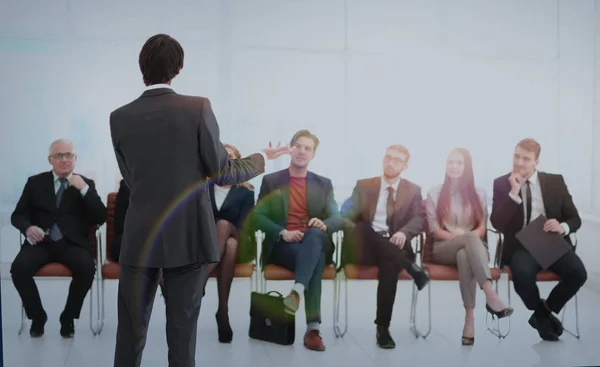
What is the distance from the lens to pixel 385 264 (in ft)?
15.9

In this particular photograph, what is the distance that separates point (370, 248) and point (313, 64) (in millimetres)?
1872

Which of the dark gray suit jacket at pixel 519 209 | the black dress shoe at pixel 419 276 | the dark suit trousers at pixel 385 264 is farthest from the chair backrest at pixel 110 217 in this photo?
the dark gray suit jacket at pixel 519 209

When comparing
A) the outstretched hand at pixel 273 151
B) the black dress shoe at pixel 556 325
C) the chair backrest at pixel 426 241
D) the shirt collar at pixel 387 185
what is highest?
the outstretched hand at pixel 273 151

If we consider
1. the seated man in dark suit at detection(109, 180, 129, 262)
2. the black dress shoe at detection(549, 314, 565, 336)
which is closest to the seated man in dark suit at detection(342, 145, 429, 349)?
the black dress shoe at detection(549, 314, 565, 336)

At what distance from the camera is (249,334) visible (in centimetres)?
486

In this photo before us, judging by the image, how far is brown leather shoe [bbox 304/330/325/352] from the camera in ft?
15.4

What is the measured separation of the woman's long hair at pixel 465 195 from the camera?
16.8 ft

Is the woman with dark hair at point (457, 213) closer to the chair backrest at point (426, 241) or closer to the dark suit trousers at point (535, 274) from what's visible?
the chair backrest at point (426, 241)

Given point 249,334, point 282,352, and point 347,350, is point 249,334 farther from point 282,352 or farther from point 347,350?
point 347,350

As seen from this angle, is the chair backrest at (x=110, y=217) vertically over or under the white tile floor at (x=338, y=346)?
over

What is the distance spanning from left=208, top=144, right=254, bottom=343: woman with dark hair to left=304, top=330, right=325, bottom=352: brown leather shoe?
1.55 ft

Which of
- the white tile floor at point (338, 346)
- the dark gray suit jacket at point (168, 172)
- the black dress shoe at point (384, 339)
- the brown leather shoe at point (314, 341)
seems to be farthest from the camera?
the black dress shoe at point (384, 339)

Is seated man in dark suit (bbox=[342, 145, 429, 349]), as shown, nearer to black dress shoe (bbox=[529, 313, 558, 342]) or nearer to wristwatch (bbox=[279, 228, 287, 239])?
wristwatch (bbox=[279, 228, 287, 239])

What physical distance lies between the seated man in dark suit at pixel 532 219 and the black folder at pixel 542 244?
0.04m
